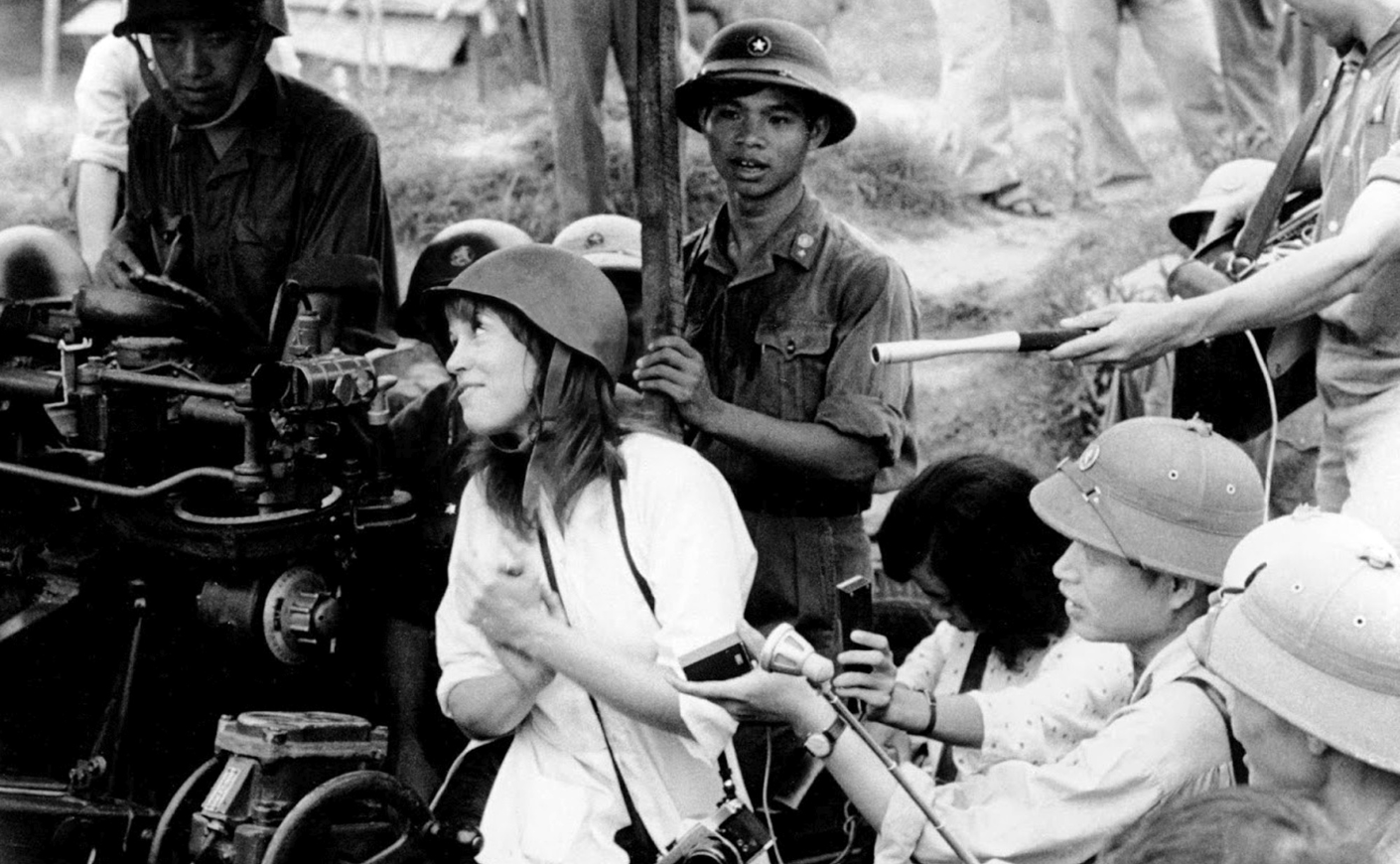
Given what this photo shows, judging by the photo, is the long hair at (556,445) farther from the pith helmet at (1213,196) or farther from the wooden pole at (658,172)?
the pith helmet at (1213,196)

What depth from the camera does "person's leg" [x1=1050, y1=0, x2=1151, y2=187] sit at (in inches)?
340

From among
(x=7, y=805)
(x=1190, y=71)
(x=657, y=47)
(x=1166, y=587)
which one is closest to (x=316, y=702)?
(x=7, y=805)

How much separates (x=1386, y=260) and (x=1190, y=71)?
5298 millimetres

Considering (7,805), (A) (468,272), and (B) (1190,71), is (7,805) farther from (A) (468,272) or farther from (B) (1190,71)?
(B) (1190,71)

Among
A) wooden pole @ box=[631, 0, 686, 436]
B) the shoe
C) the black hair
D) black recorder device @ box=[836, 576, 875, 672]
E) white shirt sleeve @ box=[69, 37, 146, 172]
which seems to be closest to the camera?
the black hair

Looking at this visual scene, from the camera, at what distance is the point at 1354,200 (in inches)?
152

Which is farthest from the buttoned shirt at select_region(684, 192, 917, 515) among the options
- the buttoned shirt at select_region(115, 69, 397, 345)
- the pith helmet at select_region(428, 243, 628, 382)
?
the buttoned shirt at select_region(115, 69, 397, 345)

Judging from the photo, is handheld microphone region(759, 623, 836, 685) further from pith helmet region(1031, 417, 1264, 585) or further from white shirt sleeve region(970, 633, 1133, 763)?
white shirt sleeve region(970, 633, 1133, 763)

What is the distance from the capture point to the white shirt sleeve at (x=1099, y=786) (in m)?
3.10

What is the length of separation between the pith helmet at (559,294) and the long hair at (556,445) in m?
0.04

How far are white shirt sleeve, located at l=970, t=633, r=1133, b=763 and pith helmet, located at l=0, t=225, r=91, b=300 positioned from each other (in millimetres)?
3256

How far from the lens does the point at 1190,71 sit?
866cm

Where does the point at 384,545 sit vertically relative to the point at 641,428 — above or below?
below

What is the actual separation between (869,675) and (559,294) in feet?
3.33
